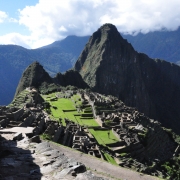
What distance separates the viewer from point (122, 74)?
6506 inches

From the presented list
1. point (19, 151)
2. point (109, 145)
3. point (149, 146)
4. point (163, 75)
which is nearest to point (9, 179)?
point (19, 151)

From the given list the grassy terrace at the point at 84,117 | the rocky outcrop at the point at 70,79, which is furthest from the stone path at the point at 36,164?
the rocky outcrop at the point at 70,79

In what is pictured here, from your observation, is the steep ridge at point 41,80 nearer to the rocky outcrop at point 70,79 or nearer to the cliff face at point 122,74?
the rocky outcrop at point 70,79

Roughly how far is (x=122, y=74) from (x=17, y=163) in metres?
158

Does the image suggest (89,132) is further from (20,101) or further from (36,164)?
(20,101)

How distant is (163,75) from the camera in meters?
198

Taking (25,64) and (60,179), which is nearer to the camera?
(60,179)

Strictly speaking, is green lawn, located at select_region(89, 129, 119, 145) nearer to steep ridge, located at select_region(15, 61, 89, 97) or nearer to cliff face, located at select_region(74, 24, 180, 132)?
steep ridge, located at select_region(15, 61, 89, 97)

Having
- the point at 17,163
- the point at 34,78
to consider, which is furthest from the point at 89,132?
the point at 34,78

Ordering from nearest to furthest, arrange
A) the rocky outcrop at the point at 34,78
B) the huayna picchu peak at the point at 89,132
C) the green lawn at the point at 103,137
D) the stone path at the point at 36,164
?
the stone path at the point at 36,164 < the huayna picchu peak at the point at 89,132 < the green lawn at the point at 103,137 < the rocky outcrop at the point at 34,78

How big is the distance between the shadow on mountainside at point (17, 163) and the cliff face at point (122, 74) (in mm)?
132642

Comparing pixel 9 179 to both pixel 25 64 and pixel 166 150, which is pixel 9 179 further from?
pixel 25 64

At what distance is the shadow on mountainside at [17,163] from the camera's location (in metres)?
8.70

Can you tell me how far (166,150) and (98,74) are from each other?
359 ft
